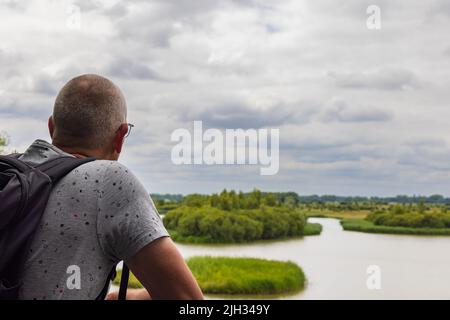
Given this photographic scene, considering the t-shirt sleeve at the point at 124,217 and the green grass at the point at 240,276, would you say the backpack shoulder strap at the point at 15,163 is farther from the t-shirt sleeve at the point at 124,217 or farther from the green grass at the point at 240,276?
the green grass at the point at 240,276

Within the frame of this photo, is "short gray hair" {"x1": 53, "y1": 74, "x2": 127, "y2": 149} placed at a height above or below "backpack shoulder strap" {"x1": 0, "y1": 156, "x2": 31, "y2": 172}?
above

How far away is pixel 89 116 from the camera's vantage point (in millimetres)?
1073

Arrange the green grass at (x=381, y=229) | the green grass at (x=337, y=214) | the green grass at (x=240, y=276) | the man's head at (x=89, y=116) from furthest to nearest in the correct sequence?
the green grass at (x=337, y=214) < the green grass at (x=381, y=229) < the green grass at (x=240, y=276) < the man's head at (x=89, y=116)

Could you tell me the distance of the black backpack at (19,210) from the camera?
3.13 feet

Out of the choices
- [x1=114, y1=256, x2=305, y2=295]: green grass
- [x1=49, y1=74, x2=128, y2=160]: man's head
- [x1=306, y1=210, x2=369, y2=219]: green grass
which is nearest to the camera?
[x1=49, y1=74, x2=128, y2=160]: man's head

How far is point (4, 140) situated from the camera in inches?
645

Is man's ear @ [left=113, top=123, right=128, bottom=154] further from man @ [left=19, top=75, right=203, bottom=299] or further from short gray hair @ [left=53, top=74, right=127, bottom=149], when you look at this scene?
man @ [left=19, top=75, right=203, bottom=299]

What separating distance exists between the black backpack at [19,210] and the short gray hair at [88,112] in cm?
9

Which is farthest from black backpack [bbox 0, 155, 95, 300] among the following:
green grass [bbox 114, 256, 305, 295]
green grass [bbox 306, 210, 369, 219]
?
green grass [bbox 306, 210, 369, 219]

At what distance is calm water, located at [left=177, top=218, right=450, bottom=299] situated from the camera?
14734mm

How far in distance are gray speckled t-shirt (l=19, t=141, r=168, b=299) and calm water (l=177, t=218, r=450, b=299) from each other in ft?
42.5

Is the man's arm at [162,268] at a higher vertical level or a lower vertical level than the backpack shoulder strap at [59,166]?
lower

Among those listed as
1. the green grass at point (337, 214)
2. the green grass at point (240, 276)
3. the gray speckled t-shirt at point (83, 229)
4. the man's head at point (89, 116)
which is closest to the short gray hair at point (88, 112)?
the man's head at point (89, 116)
